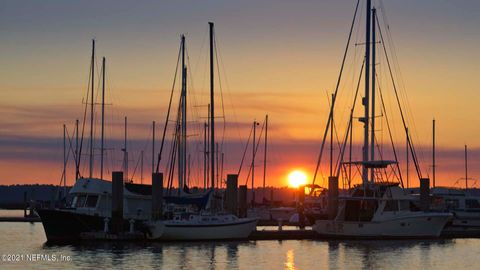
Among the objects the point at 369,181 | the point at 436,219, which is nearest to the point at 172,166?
the point at 369,181

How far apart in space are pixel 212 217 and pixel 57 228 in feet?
30.4

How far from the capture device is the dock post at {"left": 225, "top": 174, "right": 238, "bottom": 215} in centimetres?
5928

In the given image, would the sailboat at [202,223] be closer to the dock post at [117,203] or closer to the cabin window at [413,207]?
the dock post at [117,203]

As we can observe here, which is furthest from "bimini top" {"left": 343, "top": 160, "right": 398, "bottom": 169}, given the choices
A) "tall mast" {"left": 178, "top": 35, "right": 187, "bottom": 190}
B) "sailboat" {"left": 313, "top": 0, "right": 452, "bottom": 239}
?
"tall mast" {"left": 178, "top": 35, "right": 187, "bottom": 190}

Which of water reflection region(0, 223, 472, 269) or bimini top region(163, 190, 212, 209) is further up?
bimini top region(163, 190, 212, 209)

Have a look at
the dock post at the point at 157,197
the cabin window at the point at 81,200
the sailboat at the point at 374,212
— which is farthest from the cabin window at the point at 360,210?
the cabin window at the point at 81,200

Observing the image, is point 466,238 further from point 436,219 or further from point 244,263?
point 244,263

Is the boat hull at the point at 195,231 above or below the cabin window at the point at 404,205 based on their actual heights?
below

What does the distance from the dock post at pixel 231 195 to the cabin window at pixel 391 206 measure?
9113 mm

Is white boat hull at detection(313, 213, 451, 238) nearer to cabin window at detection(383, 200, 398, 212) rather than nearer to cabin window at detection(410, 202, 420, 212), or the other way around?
cabin window at detection(383, 200, 398, 212)

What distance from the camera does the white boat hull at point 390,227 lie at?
5931 centimetres

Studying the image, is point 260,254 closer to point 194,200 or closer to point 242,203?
point 194,200

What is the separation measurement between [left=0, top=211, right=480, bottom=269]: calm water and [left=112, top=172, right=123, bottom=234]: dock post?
4.27 feet

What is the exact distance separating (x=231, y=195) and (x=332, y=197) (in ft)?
20.7
